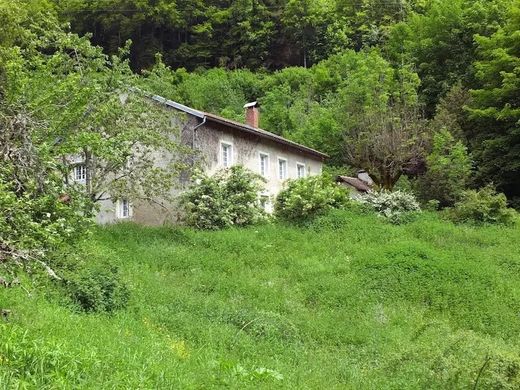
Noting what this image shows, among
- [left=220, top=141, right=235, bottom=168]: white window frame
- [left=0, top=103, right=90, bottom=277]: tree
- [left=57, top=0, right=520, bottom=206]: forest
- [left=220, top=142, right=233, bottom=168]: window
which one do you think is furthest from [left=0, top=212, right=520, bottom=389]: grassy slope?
[left=57, top=0, right=520, bottom=206]: forest

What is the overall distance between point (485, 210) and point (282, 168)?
1183 cm

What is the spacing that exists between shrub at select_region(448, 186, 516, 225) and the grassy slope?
4.24ft

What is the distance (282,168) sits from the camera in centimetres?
3206

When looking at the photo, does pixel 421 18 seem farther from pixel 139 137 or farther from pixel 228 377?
pixel 228 377

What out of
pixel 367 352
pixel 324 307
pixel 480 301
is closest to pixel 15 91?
pixel 324 307

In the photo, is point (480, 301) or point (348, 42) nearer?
point (480, 301)

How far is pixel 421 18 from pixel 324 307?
38.3 m

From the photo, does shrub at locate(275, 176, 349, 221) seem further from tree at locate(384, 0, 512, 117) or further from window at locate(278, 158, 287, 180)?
tree at locate(384, 0, 512, 117)

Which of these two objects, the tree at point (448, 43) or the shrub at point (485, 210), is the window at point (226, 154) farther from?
the tree at point (448, 43)

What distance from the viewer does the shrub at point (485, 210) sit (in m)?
23.2

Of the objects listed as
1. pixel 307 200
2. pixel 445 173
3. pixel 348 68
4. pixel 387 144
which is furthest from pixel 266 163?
pixel 348 68

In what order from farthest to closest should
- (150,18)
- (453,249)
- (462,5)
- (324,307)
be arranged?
1. (150,18)
2. (462,5)
3. (453,249)
4. (324,307)

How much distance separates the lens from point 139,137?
816 inches

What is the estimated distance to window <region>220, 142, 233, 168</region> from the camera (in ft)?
88.4
